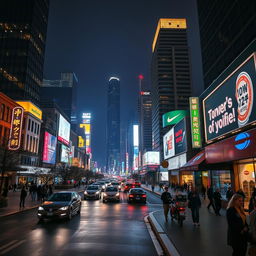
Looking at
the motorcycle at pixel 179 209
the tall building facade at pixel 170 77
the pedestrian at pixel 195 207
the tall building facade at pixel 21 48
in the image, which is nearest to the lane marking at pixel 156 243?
the motorcycle at pixel 179 209

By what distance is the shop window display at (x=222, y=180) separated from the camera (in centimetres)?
2388

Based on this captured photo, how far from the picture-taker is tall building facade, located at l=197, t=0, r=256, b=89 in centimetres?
5469

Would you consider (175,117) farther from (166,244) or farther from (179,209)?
(166,244)

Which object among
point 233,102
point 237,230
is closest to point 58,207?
point 237,230

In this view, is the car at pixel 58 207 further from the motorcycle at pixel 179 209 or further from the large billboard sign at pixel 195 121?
the large billboard sign at pixel 195 121

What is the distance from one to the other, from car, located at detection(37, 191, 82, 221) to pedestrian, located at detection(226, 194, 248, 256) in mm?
9395

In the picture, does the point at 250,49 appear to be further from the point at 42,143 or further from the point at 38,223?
the point at 42,143

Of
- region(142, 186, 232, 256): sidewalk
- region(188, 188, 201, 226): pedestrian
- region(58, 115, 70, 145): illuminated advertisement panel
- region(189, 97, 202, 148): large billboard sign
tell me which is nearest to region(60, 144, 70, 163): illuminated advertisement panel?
region(58, 115, 70, 145): illuminated advertisement panel

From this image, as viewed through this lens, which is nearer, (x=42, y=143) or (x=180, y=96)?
(x=42, y=143)

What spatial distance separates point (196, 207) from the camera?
420 inches

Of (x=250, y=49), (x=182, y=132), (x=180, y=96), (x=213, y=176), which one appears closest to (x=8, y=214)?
(x=250, y=49)

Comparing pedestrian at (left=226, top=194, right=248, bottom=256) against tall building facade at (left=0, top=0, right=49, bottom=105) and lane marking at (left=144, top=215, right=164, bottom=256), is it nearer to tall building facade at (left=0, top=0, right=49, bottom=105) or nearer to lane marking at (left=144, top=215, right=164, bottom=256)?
lane marking at (left=144, top=215, right=164, bottom=256)

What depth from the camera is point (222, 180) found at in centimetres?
2516

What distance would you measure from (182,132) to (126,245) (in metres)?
35.0
